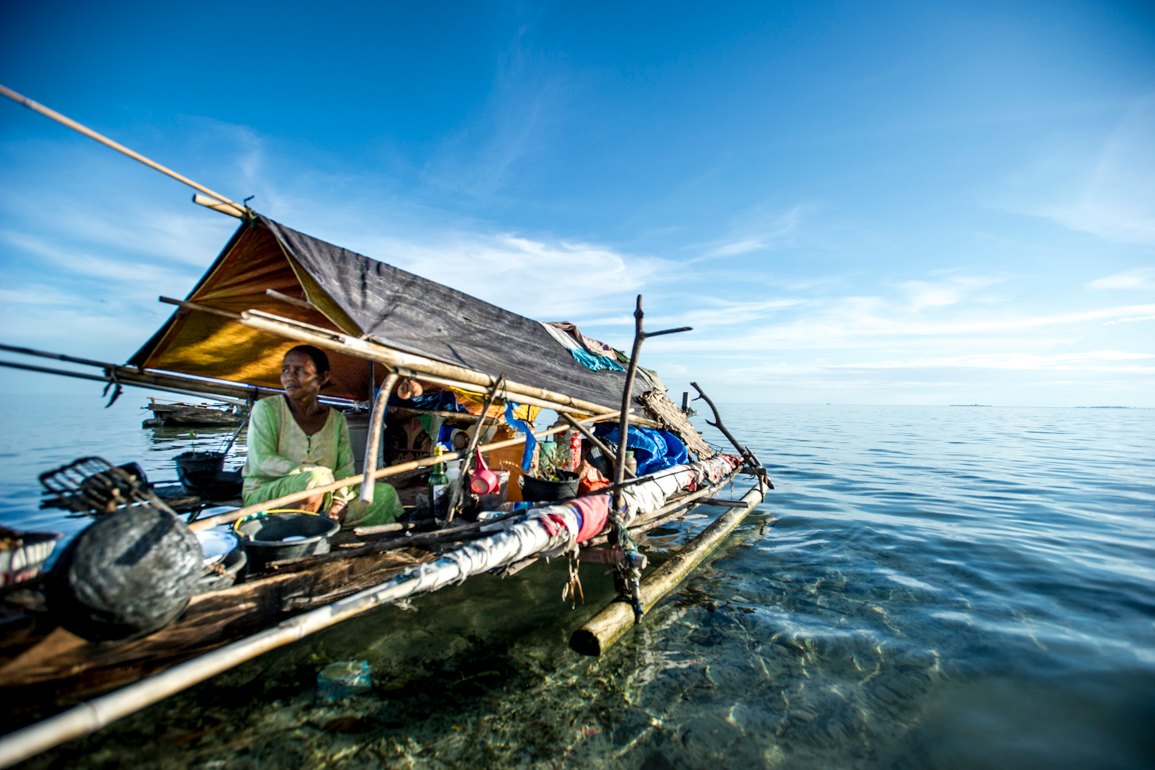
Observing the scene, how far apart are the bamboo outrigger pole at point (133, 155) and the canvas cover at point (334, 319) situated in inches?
7.7

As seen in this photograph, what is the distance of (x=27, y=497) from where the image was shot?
1033 centimetres

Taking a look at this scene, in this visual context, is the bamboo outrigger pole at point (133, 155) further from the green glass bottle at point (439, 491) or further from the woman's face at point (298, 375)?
the green glass bottle at point (439, 491)

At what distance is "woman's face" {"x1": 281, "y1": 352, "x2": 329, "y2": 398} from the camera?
5.05 meters

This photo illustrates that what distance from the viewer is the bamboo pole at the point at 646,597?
3.72 m

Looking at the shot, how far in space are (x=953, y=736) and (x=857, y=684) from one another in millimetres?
686

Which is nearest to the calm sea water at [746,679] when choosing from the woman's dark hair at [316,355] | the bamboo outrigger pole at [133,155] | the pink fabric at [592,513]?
the pink fabric at [592,513]

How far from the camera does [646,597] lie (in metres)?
4.61

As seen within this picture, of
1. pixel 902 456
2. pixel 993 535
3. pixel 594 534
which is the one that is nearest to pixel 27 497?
pixel 594 534

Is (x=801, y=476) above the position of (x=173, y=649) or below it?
below

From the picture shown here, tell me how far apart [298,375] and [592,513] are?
3510 mm

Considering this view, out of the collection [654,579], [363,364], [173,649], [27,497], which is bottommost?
[27,497]

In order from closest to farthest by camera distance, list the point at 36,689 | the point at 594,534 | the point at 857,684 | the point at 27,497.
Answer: the point at 36,689
the point at 857,684
the point at 594,534
the point at 27,497

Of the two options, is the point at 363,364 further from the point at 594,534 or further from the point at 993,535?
the point at 993,535

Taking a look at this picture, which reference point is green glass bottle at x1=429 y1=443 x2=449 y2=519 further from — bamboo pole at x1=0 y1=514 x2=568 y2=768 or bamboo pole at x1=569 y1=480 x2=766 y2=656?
bamboo pole at x1=0 y1=514 x2=568 y2=768
